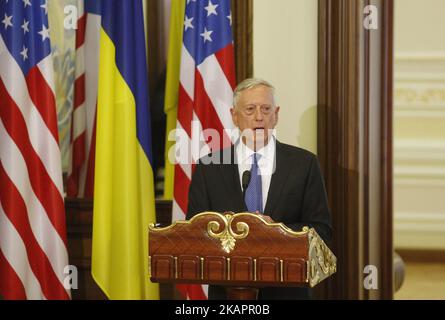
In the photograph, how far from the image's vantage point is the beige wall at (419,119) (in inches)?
299

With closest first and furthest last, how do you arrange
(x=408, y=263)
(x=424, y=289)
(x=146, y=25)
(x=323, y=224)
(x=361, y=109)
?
(x=323, y=224), (x=361, y=109), (x=146, y=25), (x=424, y=289), (x=408, y=263)

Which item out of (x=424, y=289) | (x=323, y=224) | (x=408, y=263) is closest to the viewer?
(x=323, y=224)

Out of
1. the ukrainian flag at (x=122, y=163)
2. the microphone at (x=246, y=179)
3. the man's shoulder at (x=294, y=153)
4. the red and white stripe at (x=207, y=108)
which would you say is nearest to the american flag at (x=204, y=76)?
the red and white stripe at (x=207, y=108)

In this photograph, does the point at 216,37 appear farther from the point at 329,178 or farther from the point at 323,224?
the point at 323,224

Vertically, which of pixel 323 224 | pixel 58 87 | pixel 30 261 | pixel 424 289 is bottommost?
pixel 424 289

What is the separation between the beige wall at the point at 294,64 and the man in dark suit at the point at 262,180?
114 cm

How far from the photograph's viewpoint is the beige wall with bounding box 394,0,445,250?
760 centimetres

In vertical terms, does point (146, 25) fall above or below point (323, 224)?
above

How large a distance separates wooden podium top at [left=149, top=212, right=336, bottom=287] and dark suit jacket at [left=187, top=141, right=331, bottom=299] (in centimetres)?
39

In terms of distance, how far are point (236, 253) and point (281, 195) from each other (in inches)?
21.4

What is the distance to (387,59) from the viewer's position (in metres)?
4.28

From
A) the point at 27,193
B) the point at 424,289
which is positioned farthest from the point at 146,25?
the point at 424,289

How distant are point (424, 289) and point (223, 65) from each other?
3.49 metres

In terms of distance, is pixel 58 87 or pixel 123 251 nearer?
pixel 123 251
